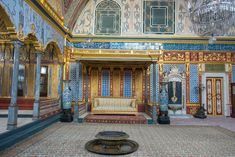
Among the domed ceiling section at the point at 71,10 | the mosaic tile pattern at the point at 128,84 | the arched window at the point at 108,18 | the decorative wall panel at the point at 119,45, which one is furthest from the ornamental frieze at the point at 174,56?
the domed ceiling section at the point at 71,10

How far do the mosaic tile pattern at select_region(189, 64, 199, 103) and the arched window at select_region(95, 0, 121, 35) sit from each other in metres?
4.55

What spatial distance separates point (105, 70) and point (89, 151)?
6.42 metres

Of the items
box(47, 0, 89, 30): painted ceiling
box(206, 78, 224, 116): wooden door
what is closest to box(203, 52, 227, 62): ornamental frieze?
box(206, 78, 224, 116): wooden door

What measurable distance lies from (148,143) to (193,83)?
249 inches

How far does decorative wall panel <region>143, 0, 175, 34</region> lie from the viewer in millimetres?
10695

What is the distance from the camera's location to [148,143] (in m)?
→ 5.19

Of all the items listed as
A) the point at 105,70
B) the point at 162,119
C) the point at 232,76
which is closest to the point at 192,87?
the point at 232,76

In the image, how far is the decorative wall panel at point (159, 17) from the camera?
10695mm

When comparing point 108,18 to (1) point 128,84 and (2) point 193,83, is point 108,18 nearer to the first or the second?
(1) point 128,84

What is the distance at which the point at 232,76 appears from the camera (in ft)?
34.1

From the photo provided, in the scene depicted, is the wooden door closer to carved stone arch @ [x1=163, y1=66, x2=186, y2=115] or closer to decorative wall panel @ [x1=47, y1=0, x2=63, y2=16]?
carved stone arch @ [x1=163, y1=66, x2=186, y2=115]

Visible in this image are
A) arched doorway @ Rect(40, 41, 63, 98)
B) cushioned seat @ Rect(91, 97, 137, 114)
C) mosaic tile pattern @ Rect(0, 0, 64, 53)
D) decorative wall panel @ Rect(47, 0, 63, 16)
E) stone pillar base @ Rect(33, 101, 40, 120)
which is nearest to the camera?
mosaic tile pattern @ Rect(0, 0, 64, 53)

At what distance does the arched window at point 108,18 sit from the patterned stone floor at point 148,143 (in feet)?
19.6

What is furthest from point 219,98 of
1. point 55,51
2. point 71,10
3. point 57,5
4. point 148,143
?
point 57,5
